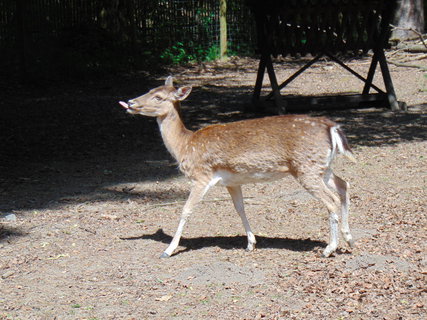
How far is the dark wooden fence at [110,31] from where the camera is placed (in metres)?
17.6

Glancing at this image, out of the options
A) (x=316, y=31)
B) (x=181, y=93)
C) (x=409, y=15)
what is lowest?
(x=181, y=93)

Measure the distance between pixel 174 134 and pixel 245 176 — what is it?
0.87 metres

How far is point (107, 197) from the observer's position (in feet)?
27.1

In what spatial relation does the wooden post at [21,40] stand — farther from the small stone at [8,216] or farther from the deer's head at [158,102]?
the deer's head at [158,102]

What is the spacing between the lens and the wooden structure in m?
12.7

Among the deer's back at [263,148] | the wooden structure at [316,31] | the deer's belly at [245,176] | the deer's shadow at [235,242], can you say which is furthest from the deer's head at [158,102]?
the wooden structure at [316,31]

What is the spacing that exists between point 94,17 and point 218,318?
1589cm

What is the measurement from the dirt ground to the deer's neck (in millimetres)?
865

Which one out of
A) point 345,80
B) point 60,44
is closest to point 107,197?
point 345,80

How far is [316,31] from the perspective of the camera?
12922 mm

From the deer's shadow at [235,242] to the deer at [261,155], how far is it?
0.22 metres

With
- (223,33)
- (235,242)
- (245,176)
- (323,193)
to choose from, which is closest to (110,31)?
(223,33)

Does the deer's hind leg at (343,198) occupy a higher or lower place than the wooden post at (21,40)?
lower

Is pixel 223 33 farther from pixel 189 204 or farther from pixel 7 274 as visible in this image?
pixel 7 274
